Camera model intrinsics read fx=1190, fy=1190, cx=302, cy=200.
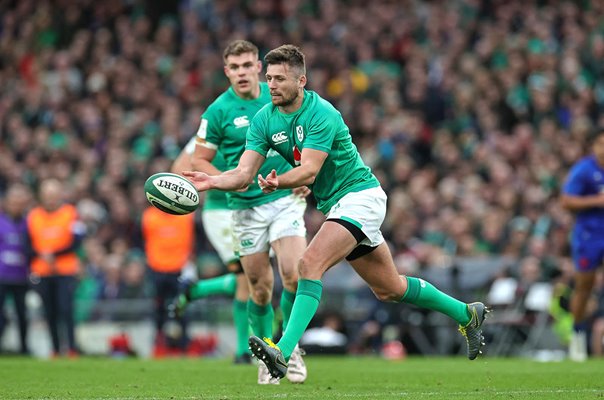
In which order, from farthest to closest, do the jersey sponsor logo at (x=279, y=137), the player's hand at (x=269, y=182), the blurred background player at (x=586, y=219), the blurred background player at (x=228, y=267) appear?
1. the blurred background player at (x=586, y=219)
2. the blurred background player at (x=228, y=267)
3. the jersey sponsor logo at (x=279, y=137)
4. the player's hand at (x=269, y=182)

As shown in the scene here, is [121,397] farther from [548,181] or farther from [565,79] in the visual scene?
[565,79]

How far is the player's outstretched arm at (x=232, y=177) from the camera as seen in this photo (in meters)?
8.47

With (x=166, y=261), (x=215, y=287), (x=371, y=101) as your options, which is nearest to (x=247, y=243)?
(x=215, y=287)

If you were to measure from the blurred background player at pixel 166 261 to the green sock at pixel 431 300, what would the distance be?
25.0ft

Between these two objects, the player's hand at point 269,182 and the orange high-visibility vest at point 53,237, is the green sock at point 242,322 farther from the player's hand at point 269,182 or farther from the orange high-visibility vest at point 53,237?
the player's hand at point 269,182

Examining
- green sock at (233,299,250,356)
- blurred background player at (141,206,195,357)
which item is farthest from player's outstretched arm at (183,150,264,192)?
blurred background player at (141,206,195,357)

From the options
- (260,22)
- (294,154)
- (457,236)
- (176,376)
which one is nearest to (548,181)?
(457,236)

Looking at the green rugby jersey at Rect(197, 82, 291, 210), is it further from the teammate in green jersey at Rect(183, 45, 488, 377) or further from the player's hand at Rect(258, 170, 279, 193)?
the player's hand at Rect(258, 170, 279, 193)

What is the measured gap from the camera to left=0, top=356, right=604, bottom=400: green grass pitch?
8.62 meters

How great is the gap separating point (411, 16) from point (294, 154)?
1562cm

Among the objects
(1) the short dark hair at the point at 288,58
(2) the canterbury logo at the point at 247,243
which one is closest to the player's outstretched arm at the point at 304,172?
(1) the short dark hair at the point at 288,58

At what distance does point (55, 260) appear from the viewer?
53.2 feet

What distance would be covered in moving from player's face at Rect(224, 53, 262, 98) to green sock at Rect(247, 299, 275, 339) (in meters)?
1.85

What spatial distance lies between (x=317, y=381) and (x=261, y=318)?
0.73 metres
